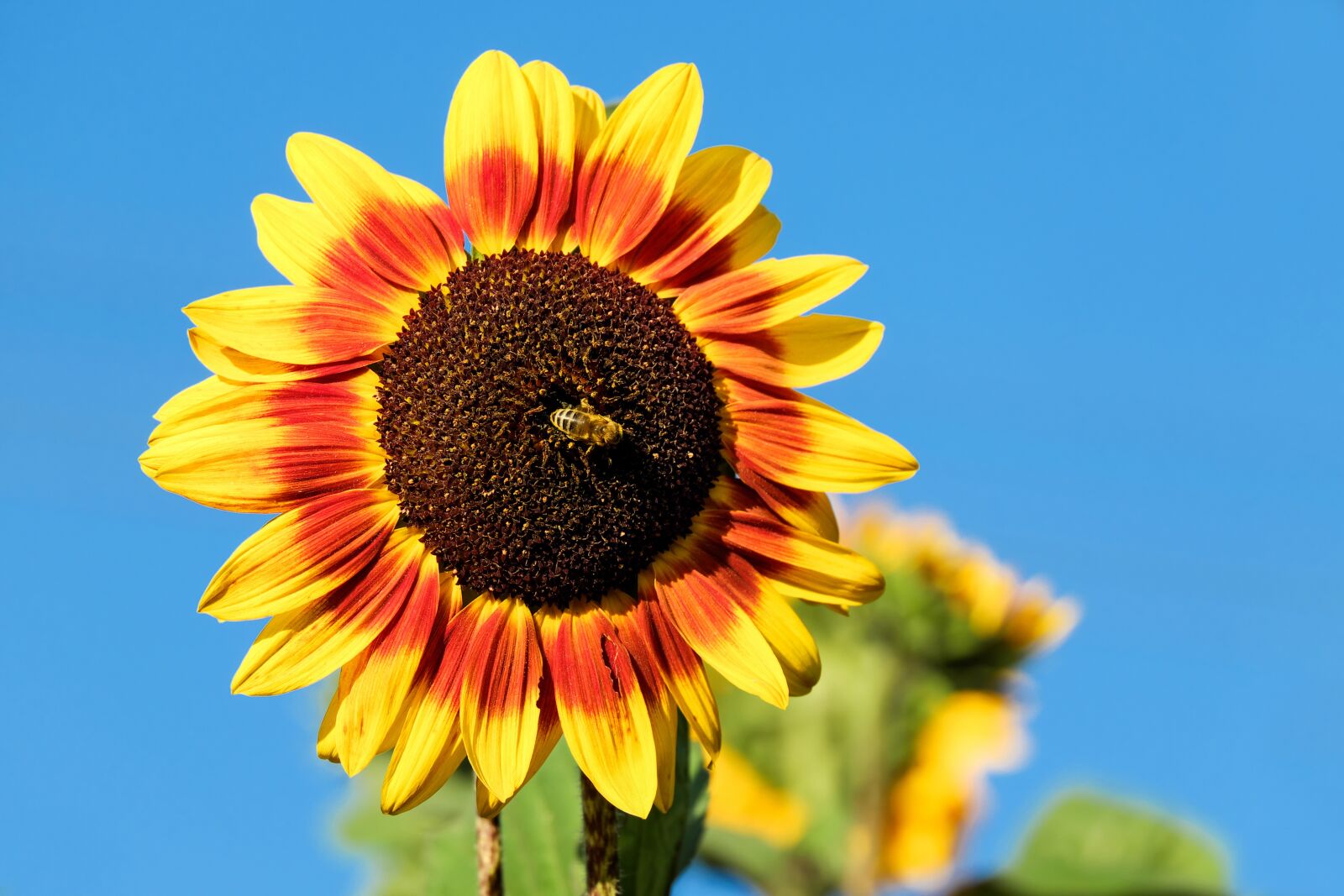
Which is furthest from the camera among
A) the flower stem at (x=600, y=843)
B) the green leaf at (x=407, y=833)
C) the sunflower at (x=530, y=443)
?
the green leaf at (x=407, y=833)

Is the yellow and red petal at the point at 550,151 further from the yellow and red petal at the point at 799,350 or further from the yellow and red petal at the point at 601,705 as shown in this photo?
the yellow and red petal at the point at 601,705

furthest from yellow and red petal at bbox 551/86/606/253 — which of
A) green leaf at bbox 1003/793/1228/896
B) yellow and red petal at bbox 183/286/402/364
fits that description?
green leaf at bbox 1003/793/1228/896

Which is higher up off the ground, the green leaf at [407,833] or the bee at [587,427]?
the bee at [587,427]

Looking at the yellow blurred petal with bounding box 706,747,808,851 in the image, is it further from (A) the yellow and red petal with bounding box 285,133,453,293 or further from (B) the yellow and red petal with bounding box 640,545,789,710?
(A) the yellow and red petal with bounding box 285,133,453,293

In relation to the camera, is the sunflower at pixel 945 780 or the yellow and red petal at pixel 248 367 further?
the sunflower at pixel 945 780

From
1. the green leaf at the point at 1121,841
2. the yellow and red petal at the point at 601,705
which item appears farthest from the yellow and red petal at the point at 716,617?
the green leaf at the point at 1121,841

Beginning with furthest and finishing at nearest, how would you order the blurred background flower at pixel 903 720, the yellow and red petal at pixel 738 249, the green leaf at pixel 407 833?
the blurred background flower at pixel 903 720
the green leaf at pixel 407 833
the yellow and red petal at pixel 738 249

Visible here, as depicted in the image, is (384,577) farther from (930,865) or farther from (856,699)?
(930,865)
